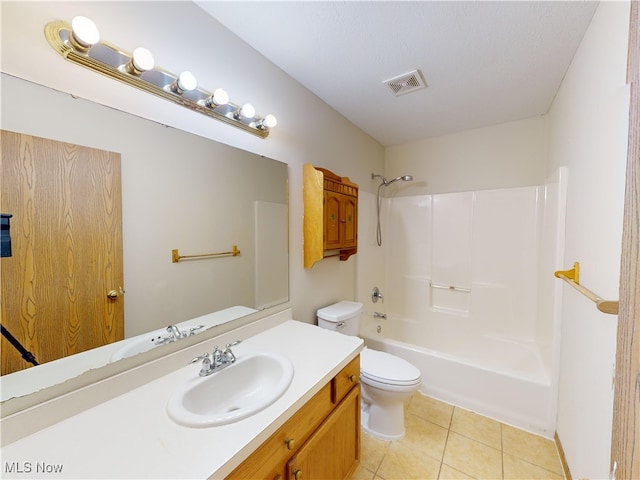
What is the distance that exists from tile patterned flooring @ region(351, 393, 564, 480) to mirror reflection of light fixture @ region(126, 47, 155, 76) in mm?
2121

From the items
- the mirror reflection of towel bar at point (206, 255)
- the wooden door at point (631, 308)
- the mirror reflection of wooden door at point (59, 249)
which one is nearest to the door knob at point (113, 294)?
the mirror reflection of wooden door at point (59, 249)

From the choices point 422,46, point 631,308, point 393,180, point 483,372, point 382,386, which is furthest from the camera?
point 393,180

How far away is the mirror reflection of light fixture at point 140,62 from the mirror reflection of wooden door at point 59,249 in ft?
1.05

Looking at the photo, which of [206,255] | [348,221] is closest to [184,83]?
[206,255]

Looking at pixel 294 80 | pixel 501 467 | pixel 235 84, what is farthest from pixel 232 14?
pixel 501 467

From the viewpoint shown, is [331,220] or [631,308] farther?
[331,220]

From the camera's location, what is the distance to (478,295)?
2.49 m

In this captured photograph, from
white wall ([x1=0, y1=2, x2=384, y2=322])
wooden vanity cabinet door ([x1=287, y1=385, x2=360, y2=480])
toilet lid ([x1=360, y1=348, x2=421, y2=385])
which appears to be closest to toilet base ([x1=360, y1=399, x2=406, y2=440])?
toilet lid ([x1=360, y1=348, x2=421, y2=385])

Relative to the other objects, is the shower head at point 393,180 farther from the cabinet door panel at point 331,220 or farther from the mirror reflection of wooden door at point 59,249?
the mirror reflection of wooden door at point 59,249

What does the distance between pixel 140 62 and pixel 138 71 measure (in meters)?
0.04

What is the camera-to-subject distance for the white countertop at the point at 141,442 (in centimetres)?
62

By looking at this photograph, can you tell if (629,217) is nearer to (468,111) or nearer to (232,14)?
(232,14)

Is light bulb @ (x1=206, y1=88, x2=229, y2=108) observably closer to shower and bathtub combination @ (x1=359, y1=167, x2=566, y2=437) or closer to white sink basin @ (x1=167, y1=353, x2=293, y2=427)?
white sink basin @ (x1=167, y1=353, x2=293, y2=427)

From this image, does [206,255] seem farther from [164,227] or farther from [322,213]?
[322,213]
